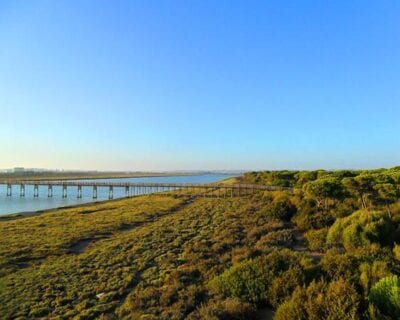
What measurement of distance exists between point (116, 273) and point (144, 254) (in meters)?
2.57

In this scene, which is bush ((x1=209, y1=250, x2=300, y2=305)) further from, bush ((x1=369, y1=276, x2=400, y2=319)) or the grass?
bush ((x1=369, y1=276, x2=400, y2=319))

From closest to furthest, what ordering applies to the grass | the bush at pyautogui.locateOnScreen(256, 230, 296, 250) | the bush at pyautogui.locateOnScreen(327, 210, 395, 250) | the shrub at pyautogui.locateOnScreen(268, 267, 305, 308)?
1. the shrub at pyautogui.locateOnScreen(268, 267, 305, 308)
2. the grass
3. the bush at pyautogui.locateOnScreen(327, 210, 395, 250)
4. the bush at pyautogui.locateOnScreen(256, 230, 296, 250)

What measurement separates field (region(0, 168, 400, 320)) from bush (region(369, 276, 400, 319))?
0.02 m

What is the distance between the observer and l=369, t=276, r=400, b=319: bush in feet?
18.4

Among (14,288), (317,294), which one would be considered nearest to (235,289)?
(317,294)

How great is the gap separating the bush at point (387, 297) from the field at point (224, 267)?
0.02m

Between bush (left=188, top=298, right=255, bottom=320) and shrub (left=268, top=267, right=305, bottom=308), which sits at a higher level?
shrub (left=268, top=267, right=305, bottom=308)

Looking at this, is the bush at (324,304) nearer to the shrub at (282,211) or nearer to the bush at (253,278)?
the bush at (253,278)

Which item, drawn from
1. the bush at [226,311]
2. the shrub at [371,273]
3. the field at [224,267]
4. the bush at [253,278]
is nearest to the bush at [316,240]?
the field at [224,267]

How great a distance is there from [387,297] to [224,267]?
17.1 feet

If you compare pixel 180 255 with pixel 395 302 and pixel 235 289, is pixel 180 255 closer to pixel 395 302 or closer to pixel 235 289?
pixel 235 289

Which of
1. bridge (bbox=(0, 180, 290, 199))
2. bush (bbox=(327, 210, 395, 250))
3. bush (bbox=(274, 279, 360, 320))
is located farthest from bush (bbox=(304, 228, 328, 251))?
bridge (bbox=(0, 180, 290, 199))

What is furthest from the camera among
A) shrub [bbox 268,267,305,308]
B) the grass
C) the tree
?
the tree

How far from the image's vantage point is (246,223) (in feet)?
65.9
